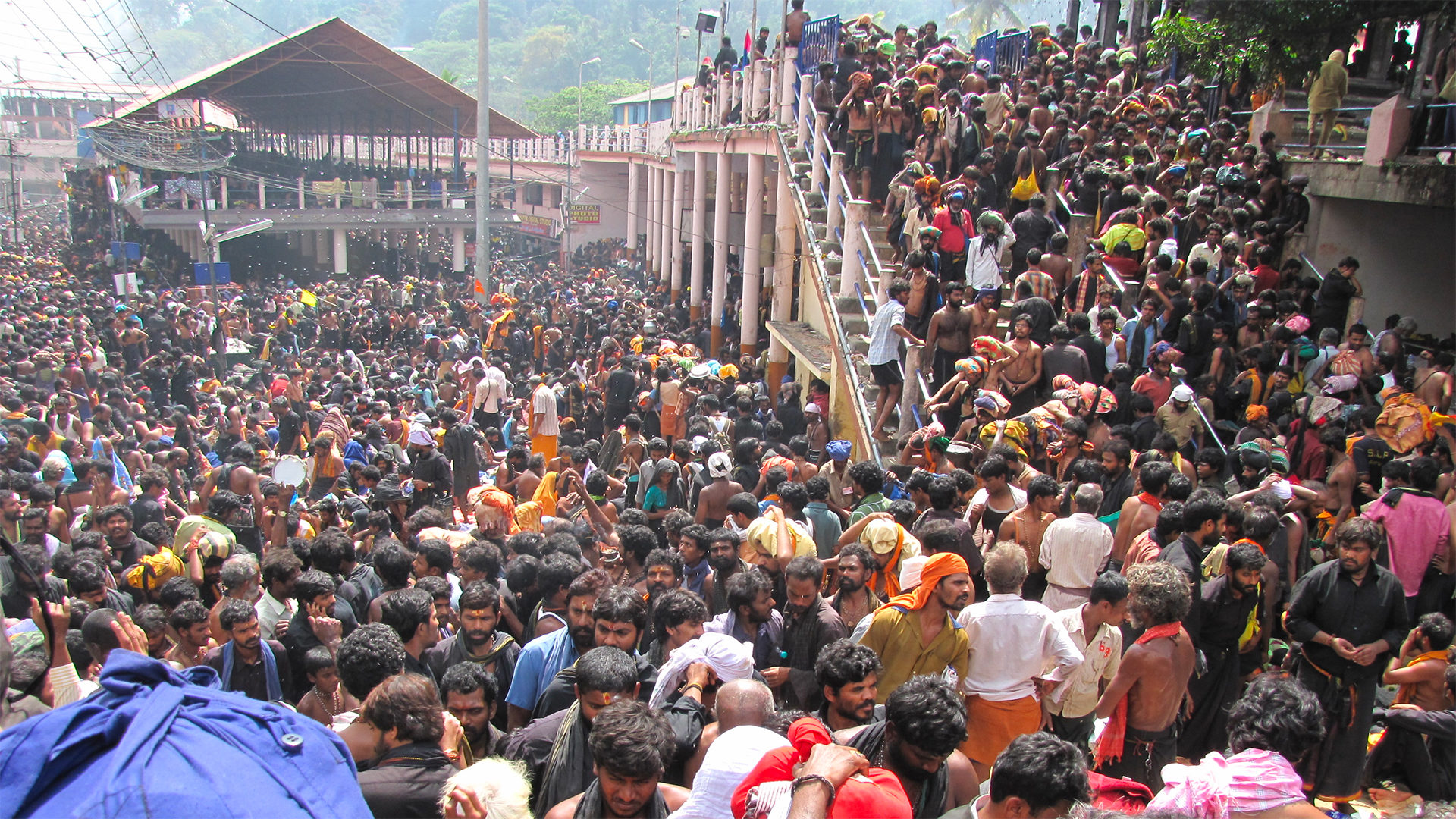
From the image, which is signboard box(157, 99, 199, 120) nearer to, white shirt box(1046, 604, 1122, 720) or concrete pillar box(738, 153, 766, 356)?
concrete pillar box(738, 153, 766, 356)

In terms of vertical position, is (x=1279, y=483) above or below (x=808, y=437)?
above

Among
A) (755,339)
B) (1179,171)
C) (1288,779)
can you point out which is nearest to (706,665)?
(1288,779)

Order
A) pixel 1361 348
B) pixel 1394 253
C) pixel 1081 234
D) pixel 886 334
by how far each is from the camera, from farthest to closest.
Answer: pixel 1394 253, pixel 1081 234, pixel 886 334, pixel 1361 348

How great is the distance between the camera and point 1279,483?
18.9ft

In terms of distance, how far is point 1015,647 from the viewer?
13.9 feet

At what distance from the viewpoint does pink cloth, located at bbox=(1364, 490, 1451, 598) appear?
17.8ft

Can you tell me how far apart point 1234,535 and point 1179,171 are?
6.10 m

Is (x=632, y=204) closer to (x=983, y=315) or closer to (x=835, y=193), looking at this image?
(x=835, y=193)

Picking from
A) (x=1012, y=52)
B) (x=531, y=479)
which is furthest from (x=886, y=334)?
(x=1012, y=52)

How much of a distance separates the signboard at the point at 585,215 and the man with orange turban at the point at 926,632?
4012cm

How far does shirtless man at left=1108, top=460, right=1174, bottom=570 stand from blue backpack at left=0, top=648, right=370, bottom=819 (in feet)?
16.0

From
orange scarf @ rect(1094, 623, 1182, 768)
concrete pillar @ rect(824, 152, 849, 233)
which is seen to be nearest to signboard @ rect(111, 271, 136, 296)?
concrete pillar @ rect(824, 152, 849, 233)

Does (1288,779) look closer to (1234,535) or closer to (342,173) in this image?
(1234,535)

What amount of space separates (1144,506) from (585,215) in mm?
39473
